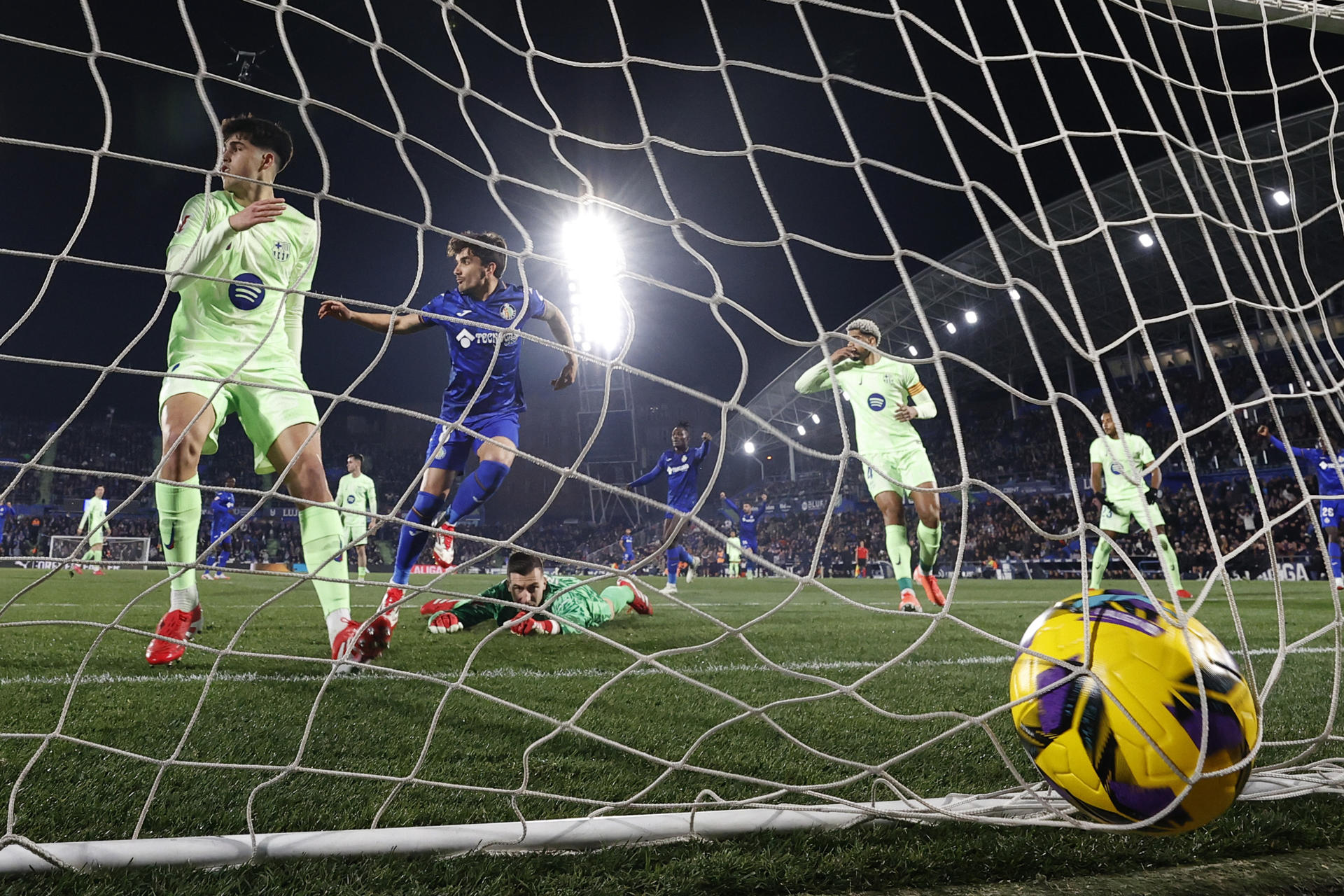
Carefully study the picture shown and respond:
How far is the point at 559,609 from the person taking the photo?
3.71m

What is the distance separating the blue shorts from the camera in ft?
11.1

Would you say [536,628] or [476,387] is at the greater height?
[476,387]

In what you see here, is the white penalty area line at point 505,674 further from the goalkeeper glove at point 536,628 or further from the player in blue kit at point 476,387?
the player in blue kit at point 476,387

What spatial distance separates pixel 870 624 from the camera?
4.39 m

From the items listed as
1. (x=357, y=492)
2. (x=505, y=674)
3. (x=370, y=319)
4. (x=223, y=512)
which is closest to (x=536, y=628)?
(x=505, y=674)

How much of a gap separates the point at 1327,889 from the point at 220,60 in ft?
41.1

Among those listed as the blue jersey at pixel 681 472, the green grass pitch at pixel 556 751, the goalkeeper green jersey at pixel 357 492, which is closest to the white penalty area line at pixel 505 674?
the green grass pitch at pixel 556 751

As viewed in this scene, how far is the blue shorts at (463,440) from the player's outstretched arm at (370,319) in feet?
1.53

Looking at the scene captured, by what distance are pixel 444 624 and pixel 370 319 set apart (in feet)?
5.44

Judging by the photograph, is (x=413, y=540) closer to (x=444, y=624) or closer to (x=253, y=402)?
(x=444, y=624)

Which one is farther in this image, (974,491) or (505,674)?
(974,491)

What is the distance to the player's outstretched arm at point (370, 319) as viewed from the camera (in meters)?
2.32

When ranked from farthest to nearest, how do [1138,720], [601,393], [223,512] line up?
[601,393] < [223,512] < [1138,720]

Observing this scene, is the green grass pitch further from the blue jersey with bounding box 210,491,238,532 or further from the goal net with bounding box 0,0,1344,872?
the blue jersey with bounding box 210,491,238,532
